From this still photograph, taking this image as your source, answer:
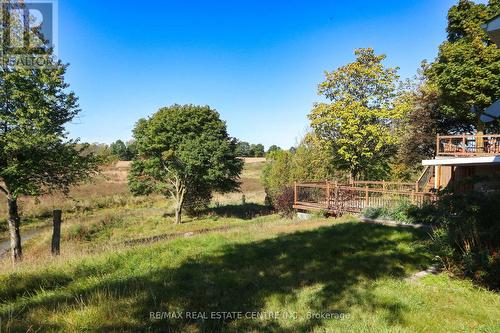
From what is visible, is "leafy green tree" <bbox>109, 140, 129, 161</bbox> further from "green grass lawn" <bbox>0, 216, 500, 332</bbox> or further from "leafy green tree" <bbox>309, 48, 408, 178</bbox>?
"green grass lawn" <bbox>0, 216, 500, 332</bbox>

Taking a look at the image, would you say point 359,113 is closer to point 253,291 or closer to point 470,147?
point 470,147

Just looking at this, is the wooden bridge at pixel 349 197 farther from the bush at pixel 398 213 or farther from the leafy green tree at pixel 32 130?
the leafy green tree at pixel 32 130

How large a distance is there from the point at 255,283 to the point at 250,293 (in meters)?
0.41

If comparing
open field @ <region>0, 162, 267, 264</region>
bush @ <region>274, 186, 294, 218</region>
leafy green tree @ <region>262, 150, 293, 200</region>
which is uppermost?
leafy green tree @ <region>262, 150, 293, 200</region>

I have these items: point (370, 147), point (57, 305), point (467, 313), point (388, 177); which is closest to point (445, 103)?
point (370, 147)

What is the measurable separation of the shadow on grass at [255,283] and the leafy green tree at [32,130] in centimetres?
619

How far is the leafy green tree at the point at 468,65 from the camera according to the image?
16312 mm

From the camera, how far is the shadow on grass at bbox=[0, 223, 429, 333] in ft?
13.3

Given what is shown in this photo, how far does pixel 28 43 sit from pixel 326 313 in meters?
12.0

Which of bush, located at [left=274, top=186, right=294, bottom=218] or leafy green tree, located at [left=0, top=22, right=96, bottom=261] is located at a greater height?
leafy green tree, located at [left=0, top=22, right=96, bottom=261]

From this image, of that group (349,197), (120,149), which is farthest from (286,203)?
(120,149)

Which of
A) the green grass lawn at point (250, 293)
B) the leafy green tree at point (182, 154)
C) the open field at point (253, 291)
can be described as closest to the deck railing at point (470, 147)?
the open field at point (253, 291)

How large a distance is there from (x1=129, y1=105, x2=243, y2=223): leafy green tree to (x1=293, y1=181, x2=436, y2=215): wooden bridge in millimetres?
8486

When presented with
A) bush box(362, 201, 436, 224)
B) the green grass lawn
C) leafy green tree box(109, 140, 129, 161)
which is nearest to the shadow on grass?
the green grass lawn
